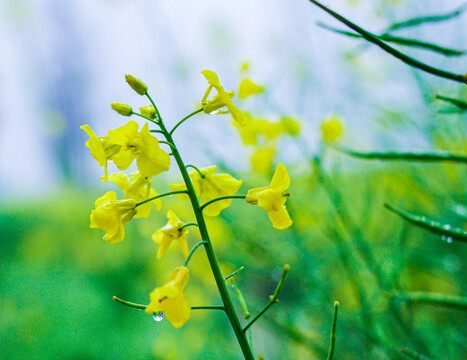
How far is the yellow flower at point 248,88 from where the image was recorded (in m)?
1.07

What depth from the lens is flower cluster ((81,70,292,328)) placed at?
1.23ft

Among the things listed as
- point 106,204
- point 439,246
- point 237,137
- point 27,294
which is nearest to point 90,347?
point 27,294

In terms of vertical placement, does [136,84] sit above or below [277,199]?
above

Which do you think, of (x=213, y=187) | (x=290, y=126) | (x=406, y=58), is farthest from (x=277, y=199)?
(x=290, y=126)

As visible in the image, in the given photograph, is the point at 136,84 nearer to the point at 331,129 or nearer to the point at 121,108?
the point at 121,108

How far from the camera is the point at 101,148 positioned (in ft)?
1.35

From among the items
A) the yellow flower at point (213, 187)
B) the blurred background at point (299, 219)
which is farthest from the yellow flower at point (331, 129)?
the yellow flower at point (213, 187)

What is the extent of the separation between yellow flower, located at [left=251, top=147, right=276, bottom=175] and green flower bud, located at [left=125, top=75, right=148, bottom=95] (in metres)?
0.69

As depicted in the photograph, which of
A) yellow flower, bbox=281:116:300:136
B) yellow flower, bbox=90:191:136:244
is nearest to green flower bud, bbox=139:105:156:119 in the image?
yellow flower, bbox=90:191:136:244

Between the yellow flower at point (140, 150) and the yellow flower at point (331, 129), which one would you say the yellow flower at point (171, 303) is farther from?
the yellow flower at point (331, 129)

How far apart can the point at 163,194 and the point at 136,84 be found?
136mm

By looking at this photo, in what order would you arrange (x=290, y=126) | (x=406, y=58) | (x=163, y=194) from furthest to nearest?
1. (x=290, y=126)
2. (x=163, y=194)
3. (x=406, y=58)

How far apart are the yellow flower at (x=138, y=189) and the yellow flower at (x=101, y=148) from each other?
1.3 inches

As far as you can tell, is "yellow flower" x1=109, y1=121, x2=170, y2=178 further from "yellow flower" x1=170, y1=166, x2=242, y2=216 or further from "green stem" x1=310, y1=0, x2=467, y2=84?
"green stem" x1=310, y1=0, x2=467, y2=84
